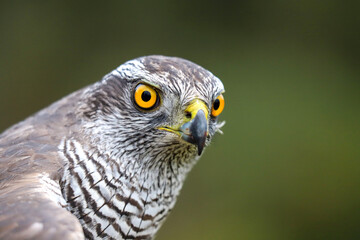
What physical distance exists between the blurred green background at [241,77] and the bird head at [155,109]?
3.32 meters

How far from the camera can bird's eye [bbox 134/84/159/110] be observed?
2.46 m

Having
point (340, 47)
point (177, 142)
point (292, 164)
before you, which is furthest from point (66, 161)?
point (340, 47)

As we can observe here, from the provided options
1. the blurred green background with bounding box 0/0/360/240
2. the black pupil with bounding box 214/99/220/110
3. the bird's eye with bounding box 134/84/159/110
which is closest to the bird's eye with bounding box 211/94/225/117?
the black pupil with bounding box 214/99/220/110

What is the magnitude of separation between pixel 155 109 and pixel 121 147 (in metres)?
0.27

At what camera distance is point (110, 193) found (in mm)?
2396

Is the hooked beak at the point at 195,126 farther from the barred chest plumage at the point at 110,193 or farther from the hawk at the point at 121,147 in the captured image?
the barred chest plumage at the point at 110,193

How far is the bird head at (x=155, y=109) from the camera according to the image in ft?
7.89

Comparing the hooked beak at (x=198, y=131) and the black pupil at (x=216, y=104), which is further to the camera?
the black pupil at (x=216, y=104)

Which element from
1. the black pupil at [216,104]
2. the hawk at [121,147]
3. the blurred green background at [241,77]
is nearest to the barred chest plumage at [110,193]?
the hawk at [121,147]

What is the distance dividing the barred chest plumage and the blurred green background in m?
3.26

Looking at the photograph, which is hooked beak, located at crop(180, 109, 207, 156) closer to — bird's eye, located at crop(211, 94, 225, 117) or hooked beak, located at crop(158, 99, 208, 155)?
hooked beak, located at crop(158, 99, 208, 155)

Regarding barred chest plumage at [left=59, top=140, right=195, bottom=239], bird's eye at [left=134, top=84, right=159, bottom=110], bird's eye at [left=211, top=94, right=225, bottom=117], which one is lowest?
barred chest plumage at [left=59, top=140, right=195, bottom=239]

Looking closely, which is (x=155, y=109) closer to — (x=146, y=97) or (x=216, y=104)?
(x=146, y=97)

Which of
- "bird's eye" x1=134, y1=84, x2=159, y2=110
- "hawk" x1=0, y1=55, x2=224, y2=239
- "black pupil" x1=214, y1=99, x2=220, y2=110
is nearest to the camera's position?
"hawk" x1=0, y1=55, x2=224, y2=239
